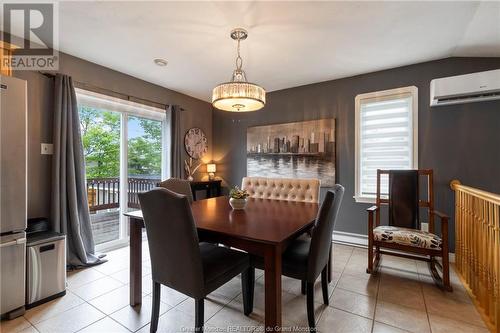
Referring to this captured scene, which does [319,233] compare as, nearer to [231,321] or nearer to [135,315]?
[231,321]

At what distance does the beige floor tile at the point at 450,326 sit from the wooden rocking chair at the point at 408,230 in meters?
0.51

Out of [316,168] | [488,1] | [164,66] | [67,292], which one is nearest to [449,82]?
[488,1]

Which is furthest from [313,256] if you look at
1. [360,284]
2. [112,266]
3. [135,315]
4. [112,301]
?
[112,266]

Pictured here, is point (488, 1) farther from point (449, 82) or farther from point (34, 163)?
point (34, 163)

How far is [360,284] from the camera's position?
226 cm

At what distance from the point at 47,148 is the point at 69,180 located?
410 millimetres

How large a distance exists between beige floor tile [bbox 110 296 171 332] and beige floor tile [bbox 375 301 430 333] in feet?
5.56

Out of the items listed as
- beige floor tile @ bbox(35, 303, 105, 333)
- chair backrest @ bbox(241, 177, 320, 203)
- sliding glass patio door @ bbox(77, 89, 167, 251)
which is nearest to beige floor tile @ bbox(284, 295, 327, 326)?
chair backrest @ bbox(241, 177, 320, 203)

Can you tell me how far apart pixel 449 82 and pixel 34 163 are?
4.51 metres

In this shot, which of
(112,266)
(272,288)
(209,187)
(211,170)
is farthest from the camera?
(211,170)

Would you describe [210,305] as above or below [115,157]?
below

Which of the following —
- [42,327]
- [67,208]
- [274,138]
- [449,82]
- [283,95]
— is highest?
[283,95]

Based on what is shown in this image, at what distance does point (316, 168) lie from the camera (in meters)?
3.60

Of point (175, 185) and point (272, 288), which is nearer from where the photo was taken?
point (272, 288)
